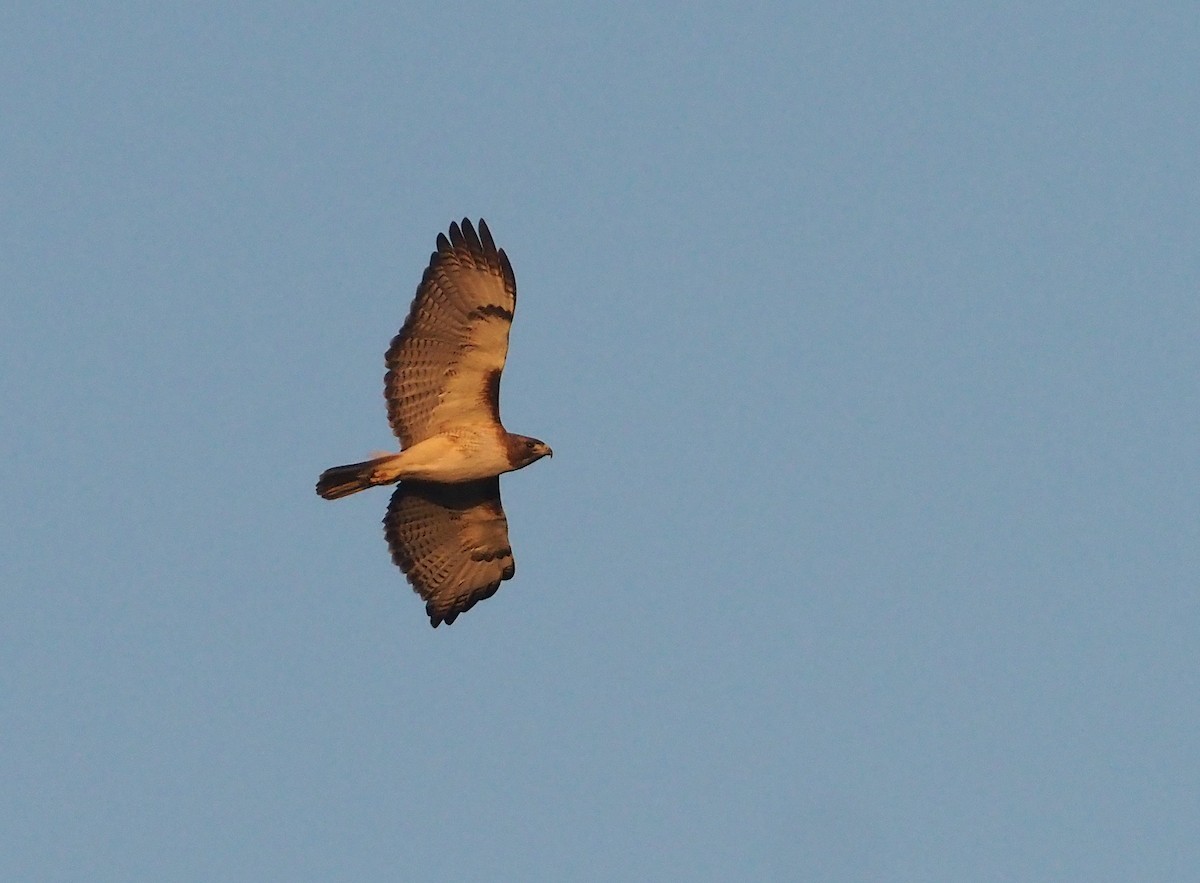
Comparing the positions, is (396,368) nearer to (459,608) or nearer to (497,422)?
(497,422)

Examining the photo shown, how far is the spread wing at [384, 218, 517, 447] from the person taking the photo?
25.2m

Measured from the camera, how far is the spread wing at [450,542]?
2711 cm

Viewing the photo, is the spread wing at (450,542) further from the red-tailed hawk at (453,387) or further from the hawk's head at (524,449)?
the hawk's head at (524,449)

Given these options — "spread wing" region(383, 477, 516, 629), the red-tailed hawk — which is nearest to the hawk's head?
the red-tailed hawk

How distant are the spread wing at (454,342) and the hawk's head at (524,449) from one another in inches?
13.3

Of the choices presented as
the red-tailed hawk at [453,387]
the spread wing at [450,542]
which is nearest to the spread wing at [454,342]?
the red-tailed hawk at [453,387]

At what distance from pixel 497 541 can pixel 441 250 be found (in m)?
4.08

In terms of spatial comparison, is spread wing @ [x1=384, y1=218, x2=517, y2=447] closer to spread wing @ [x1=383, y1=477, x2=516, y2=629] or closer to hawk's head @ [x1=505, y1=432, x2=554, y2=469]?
hawk's head @ [x1=505, y1=432, x2=554, y2=469]

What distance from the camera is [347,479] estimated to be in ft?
82.5

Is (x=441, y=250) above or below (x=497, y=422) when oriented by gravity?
above

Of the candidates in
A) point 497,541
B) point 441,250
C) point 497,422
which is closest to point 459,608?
point 497,541

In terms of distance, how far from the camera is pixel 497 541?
90.3ft

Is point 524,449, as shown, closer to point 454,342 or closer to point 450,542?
point 454,342

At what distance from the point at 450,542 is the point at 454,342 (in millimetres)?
3144
